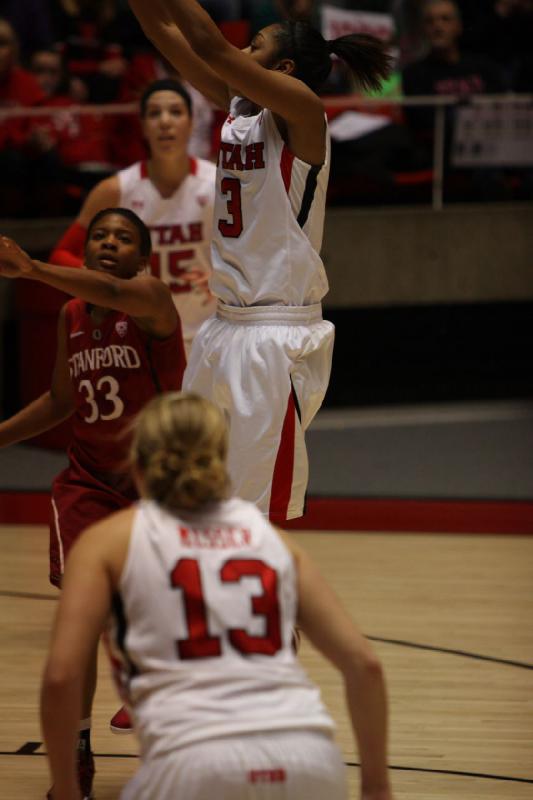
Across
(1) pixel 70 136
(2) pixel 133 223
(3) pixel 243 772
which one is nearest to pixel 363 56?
(2) pixel 133 223

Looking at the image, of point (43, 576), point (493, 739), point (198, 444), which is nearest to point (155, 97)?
point (43, 576)

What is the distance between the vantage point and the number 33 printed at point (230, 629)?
229cm

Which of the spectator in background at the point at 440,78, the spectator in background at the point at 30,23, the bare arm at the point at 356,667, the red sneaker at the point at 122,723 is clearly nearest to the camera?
the bare arm at the point at 356,667

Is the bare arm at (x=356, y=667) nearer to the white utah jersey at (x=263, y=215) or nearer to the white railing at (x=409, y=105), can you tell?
the white utah jersey at (x=263, y=215)

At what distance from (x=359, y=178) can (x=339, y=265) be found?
61 cm

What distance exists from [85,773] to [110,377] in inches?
42.1

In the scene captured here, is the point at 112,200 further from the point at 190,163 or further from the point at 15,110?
the point at 15,110

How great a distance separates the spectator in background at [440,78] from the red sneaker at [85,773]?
645cm

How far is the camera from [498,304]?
9.77m

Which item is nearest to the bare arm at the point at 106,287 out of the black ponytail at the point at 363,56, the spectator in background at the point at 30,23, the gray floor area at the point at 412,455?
the black ponytail at the point at 363,56

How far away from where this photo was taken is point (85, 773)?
3.62 meters

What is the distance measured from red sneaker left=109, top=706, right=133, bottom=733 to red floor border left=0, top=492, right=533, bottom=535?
2975 mm

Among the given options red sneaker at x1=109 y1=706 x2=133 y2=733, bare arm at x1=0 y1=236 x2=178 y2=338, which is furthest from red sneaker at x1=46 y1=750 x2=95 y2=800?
bare arm at x1=0 y1=236 x2=178 y2=338

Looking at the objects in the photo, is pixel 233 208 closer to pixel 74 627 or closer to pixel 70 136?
pixel 74 627
